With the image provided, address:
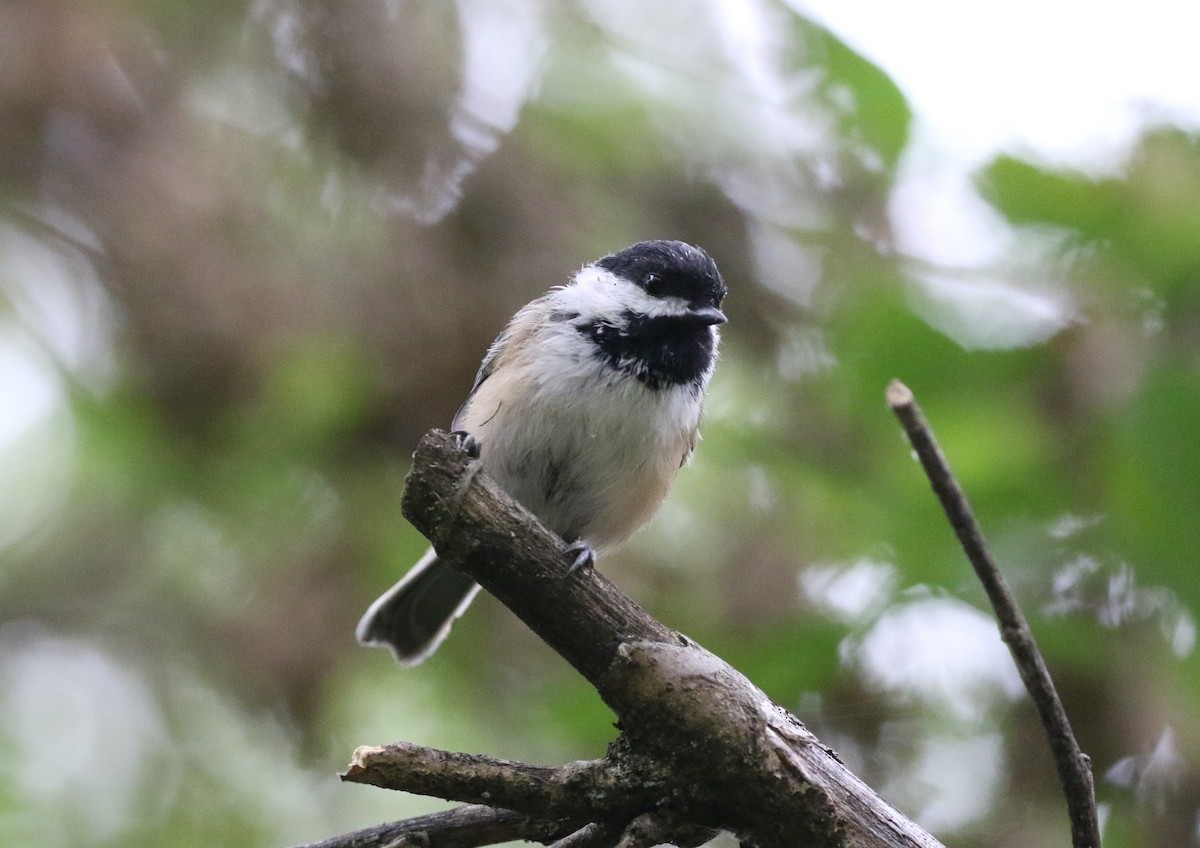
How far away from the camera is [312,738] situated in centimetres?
367

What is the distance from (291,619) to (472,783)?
229 centimetres

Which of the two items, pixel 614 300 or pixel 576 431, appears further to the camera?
pixel 614 300

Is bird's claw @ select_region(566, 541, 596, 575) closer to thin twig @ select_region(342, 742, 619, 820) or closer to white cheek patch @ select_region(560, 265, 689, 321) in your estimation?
thin twig @ select_region(342, 742, 619, 820)

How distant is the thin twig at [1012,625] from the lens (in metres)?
1.29

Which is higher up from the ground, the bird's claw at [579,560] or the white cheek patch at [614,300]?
the white cheek patch at [614,300]

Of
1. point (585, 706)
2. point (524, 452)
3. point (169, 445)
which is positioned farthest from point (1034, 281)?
point (169, 445)

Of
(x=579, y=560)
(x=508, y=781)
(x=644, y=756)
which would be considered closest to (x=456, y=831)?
(x=508, y=781)

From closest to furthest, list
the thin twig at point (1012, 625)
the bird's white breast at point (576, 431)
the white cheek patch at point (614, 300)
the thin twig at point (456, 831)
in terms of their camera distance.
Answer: the thin twig at point (1012, 625)
the thin twig at point (456, 831)
the bird's white breast at point (576, 431)
the white cheek patch at point (614, 300)

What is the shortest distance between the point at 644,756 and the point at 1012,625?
517 millimetres

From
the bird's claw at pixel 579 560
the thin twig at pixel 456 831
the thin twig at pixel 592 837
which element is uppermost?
the bird's claw at pixel 579 560

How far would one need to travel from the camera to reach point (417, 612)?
3121 mm

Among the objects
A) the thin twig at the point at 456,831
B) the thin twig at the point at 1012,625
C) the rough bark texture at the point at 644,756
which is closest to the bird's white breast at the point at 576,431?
the rough bark texture at the point at 644,756

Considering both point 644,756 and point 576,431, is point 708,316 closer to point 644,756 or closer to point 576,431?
point 576,431

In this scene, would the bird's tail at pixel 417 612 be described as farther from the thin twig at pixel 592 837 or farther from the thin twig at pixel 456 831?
the thin twig at pixel 592 837
